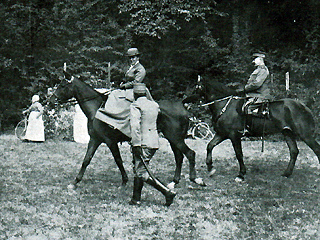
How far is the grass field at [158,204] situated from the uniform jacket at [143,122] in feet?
3.44

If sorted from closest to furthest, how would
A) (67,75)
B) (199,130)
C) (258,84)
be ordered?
1. (67,75)
2. (258,84)
3. (199,130)

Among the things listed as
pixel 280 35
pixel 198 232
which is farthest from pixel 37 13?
pixel 198 232

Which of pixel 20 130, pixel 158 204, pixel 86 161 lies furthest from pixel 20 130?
pixel 158 204

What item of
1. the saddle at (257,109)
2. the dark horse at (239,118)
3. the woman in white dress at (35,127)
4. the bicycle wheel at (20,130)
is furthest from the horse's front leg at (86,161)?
the bicycle wheel at (20,130)

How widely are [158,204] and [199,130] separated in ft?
39.4

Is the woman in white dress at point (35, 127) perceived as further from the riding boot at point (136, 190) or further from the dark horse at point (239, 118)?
the riding boot at point (136, 190)

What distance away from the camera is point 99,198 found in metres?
8.05

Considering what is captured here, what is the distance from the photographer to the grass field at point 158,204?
6.06 m

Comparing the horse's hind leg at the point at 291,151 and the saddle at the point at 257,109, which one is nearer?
the saddle at the point at 257,109

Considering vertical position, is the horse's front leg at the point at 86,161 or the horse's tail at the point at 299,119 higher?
Answer: the horse's tail at the point at 299,119

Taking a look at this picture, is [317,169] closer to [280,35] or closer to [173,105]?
[173,105]

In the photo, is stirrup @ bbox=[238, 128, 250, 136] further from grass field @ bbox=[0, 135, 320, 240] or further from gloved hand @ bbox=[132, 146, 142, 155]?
gloved hand @ bbox=[132, 146, 142, 155]

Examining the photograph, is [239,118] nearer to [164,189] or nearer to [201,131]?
[164,189]

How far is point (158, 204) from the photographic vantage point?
24.8 feet
